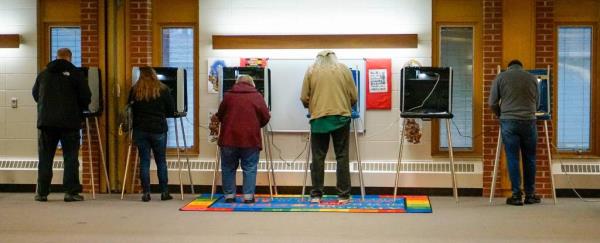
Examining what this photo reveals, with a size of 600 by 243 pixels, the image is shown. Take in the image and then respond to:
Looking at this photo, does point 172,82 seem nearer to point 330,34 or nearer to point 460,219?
point 330,34

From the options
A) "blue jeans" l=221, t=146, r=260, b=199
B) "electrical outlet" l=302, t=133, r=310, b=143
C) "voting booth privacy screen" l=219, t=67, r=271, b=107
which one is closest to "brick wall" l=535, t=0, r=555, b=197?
"electrical outlet" l=302, t=133, r=310, b=143

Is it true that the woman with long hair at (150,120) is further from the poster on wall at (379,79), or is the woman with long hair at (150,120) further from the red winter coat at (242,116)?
the poster on wall at (379,79)

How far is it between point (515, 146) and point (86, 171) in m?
4.83

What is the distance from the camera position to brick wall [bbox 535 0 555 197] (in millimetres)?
8961

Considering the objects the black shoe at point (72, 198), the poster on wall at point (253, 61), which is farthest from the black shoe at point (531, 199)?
the black shoe at point (72, 198)

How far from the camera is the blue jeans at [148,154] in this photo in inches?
344

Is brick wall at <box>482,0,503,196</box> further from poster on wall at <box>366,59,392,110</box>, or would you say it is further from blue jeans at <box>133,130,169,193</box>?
blue jeans at <box>133,130,169,193</box>

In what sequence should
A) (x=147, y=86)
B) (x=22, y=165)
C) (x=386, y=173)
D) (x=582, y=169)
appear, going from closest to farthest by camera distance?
1. (x=147, y=86)
2. (x=582, y=169)
3. (x=386, y=173)
4. (x=22, y=165)

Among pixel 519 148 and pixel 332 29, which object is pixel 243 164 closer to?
pixel 332 29

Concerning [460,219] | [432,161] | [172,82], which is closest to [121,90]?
[172,82]

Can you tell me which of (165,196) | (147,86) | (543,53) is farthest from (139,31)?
(543,53)

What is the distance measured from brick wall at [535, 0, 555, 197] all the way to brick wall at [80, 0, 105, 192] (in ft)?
16.2

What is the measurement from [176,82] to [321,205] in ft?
7.23

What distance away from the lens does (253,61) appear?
955cm
